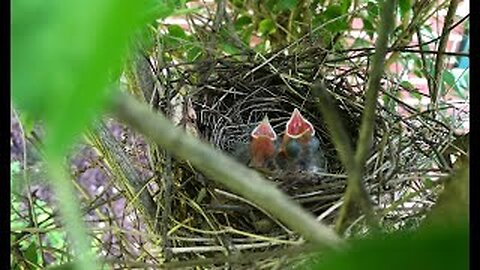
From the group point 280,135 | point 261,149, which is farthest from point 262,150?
point 280,135

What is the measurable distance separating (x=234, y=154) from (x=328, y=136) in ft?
0.56

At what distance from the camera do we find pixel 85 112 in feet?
0.41

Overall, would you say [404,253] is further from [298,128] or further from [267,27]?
[267,27]

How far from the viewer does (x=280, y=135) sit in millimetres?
1259

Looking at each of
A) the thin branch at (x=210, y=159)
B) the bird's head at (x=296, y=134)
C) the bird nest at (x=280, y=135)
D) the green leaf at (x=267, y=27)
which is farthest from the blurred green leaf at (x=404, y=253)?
the green leaf at (x=267, y=27)

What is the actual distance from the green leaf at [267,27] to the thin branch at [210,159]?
3.63 feet

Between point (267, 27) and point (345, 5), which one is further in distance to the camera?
point (267, 27)

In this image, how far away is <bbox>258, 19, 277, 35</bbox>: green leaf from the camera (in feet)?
4.32

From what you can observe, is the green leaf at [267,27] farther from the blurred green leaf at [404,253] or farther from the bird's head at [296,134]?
the blurred green leaf at [404,253]

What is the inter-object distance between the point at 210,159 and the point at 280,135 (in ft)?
3.48

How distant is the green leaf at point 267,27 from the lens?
132 centimetres

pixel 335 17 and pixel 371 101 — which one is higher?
pixel 335 17
